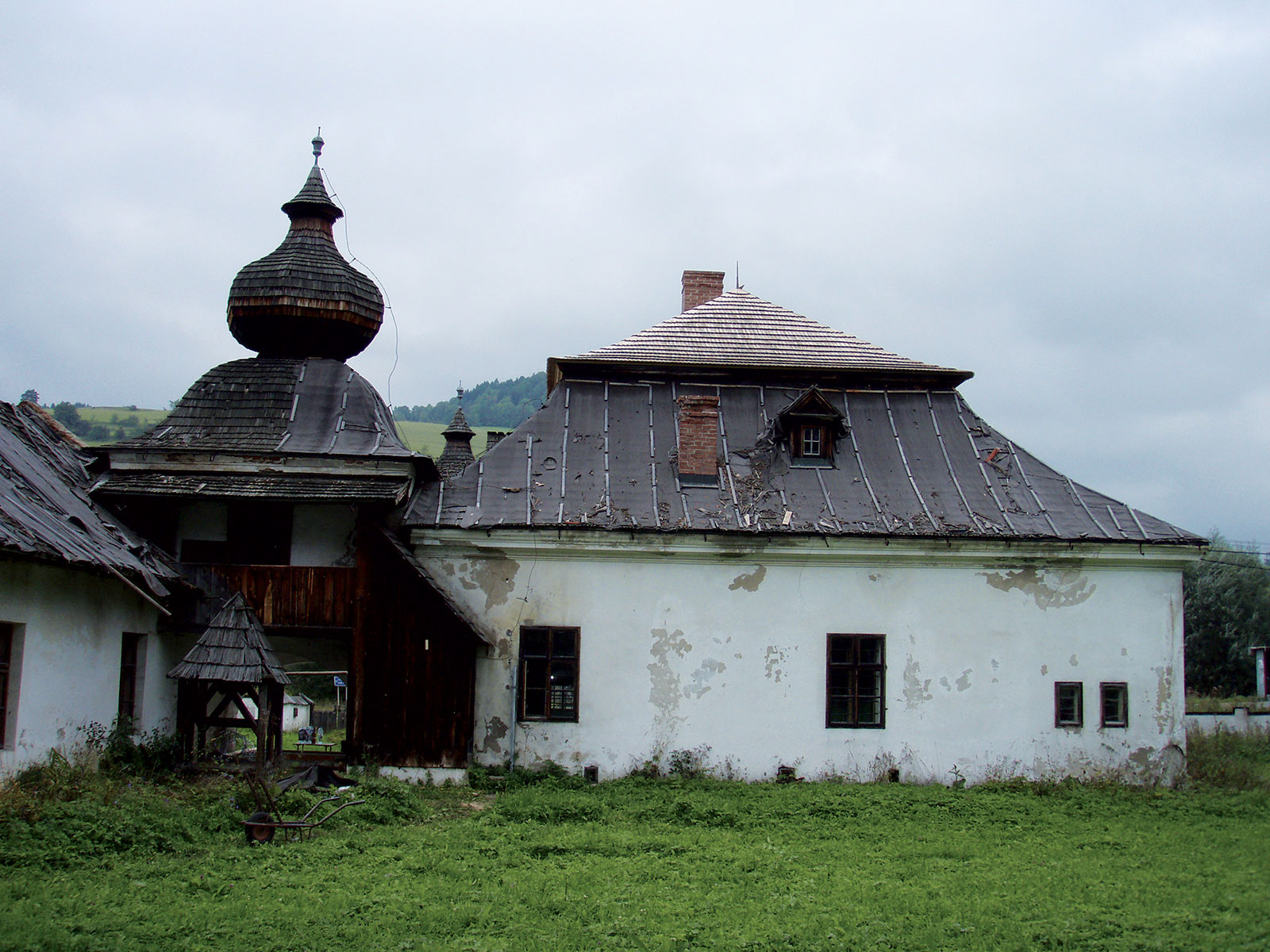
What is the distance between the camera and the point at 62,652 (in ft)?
40.5

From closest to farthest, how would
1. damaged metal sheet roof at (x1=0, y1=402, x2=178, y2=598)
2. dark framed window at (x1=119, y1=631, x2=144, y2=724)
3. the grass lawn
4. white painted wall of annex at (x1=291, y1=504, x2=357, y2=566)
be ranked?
the grass lawn < damaged metal sheet roof at (x1=0, y1=402, x2=178, y2=598) < dark framed window at (x1=119, y1=631, x2=144, y2=724) < white painted wall of annex at (x1=291, y1=504, x2=357, y2=566)

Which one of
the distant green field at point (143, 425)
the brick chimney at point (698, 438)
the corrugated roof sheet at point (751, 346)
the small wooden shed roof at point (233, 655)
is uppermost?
the distant green field at point (143, 425)

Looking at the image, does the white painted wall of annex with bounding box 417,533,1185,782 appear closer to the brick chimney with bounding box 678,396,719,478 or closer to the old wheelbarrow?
the brick chimney with bounding box 678,396,719,478

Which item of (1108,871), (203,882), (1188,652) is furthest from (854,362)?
(1188,652)

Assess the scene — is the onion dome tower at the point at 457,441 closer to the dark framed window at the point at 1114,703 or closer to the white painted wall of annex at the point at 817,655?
the white painted wall of annex at the point at 817,655

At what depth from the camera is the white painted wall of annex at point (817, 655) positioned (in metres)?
15.7

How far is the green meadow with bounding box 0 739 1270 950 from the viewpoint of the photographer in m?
7.73

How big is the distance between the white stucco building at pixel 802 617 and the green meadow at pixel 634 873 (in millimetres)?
1954

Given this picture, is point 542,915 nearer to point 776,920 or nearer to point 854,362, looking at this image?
point 776,920

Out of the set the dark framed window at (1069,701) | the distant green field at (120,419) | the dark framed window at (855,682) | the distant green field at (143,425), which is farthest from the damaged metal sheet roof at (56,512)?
the distant green field at (120,419)

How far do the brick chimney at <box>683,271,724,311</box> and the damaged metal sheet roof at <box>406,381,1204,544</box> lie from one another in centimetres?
412

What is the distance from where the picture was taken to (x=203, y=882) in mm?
8695

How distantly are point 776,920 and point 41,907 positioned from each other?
17.6ft

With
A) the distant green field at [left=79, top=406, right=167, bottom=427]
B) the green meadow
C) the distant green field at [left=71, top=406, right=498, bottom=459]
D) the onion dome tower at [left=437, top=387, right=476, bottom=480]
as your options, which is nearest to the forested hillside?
the distant green field at [left=71, top=406, right=498, bottom=459]
